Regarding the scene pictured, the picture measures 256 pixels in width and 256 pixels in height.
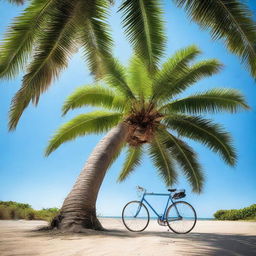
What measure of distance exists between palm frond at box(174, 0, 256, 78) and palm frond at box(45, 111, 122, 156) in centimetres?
581

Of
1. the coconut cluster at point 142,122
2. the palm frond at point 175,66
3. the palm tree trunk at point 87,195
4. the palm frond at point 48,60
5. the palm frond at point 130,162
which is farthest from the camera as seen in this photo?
the palm frond at point 130,162

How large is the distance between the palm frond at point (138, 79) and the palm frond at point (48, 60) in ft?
11.2

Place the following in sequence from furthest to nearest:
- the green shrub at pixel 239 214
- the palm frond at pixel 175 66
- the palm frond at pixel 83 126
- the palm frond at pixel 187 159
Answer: the green shrub at pixel 239 214 < the palm frond at pixel 187 159 < the palm frond at pixel 83 126 < the palm frond at pixel 175 66

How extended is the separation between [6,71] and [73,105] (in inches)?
165

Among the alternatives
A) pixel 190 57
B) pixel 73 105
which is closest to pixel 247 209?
pixel 190 57

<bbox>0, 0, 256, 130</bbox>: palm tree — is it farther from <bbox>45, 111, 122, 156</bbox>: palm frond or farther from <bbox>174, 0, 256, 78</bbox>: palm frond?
<bbox>45, 111, 122, 156</bbox>: palm frond

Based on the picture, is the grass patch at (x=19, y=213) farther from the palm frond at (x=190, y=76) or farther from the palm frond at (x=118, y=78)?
the palm frond at (x=190, y=76)

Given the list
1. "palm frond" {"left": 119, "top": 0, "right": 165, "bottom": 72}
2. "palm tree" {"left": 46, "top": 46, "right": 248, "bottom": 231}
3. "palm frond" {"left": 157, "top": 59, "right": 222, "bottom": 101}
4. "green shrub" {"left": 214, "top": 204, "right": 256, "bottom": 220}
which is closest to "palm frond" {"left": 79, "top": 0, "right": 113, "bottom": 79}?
"palm frond" {"left": 119, "top": 0, "right": 165, "bottom": 72}

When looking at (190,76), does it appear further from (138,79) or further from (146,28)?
(146,28)

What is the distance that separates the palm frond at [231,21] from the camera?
601 cm

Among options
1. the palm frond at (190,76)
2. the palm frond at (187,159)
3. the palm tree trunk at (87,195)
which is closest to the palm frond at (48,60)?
the palm tree trunk at (87,195)

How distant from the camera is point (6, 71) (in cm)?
653

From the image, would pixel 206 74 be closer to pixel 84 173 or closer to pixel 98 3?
pixel 98 3

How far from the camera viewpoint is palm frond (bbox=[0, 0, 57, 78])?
6.25m
